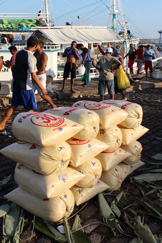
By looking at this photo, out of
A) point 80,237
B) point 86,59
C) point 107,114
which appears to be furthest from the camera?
point 86,59

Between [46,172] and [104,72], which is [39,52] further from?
[46,172]

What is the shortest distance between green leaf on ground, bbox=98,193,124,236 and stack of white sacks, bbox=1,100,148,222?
0.15m

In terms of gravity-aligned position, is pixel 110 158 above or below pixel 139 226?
above

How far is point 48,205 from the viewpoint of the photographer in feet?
7.82

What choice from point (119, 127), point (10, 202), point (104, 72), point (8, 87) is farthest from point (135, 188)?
point (8, 87)

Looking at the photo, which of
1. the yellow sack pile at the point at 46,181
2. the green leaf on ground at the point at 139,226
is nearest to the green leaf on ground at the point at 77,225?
the yellow sack pile at the point at 46,181

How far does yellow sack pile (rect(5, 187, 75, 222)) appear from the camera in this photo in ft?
7.80

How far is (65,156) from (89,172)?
44 cm

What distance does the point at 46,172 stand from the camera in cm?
235

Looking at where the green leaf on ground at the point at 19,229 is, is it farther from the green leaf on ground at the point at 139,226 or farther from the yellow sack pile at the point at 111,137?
the yellow sack pile at the point at 111,137

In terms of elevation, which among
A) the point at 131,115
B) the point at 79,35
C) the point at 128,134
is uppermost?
the point at 79,35

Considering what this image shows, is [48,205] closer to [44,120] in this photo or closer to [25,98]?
[44,120]

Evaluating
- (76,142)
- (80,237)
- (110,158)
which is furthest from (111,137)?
(80,237)

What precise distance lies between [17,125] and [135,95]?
762 cm
